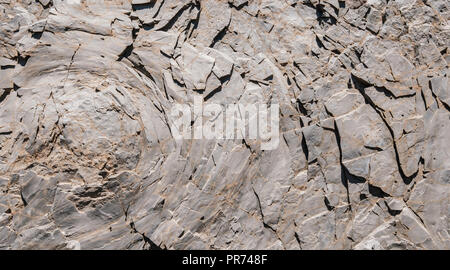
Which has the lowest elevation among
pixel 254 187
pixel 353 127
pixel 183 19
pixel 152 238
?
pixel 152 238

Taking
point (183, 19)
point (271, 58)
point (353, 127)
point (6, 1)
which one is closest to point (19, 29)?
point (6, 1)

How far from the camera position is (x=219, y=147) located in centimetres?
405

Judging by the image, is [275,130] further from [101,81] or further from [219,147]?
[101,81]

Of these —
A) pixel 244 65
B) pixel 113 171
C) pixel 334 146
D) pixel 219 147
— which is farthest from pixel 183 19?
pixel 334 146

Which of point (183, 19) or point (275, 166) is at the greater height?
point (183, 19)

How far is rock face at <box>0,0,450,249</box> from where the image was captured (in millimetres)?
3742

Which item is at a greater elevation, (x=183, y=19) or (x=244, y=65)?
(x=183, y=19)

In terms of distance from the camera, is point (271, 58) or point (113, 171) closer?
point (113, 171)

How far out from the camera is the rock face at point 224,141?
147 inches

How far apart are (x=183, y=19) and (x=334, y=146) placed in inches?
85.9

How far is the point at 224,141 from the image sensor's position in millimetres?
4062

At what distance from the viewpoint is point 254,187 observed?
414cm

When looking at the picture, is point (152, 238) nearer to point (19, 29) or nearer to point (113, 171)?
point (113, 171)

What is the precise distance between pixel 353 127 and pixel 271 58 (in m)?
1.20
